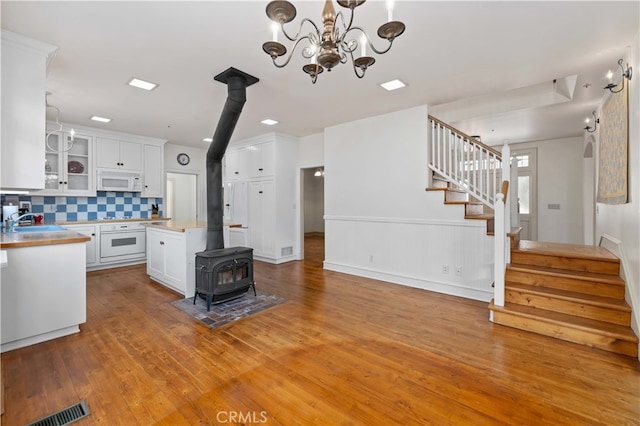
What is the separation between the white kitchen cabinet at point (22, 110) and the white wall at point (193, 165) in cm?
423

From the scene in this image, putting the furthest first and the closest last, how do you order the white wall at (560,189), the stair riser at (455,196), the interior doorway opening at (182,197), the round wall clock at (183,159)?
the interior doorway opening at (182,197), the round wall clock at (183,159), the white wall at (560,189), the stair riser at (455,196)

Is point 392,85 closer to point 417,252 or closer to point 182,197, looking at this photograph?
point 417,252

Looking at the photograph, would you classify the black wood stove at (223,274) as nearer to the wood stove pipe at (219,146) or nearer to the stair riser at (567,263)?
the wood stove pipe at (219,146)

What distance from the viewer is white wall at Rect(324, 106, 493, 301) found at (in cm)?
378

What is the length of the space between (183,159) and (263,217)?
2.76m

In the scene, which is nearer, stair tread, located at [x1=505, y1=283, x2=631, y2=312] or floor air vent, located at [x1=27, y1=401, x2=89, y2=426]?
floor air vent, located at [x1=27, y1=401, x2=89, y2=426]

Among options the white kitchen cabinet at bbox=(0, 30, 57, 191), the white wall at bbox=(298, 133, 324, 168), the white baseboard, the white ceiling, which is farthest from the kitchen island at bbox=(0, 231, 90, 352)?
the white wall at bbox=(298, 133, 324, 168)

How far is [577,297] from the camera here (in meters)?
2.76

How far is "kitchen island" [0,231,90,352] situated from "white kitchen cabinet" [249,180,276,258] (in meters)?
3.36

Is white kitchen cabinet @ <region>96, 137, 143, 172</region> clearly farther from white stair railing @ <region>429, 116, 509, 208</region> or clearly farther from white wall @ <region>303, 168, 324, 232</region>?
white wall @ <region>303, 168, 324, 232</region>

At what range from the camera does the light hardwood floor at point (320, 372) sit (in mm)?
1672

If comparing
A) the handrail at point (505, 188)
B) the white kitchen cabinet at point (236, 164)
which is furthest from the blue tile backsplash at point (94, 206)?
the handrail at point (505, 188)

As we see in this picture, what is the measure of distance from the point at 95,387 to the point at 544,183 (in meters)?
7.69

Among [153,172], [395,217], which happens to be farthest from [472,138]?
[153,172]
